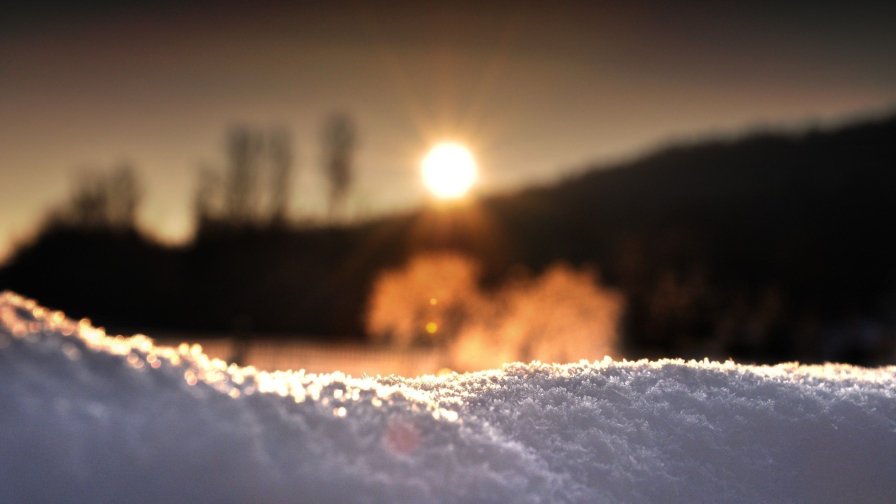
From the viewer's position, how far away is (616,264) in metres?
60.2

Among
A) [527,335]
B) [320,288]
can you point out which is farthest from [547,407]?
[320,288]

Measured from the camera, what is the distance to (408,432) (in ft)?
3.95

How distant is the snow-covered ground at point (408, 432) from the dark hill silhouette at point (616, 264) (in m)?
46.2

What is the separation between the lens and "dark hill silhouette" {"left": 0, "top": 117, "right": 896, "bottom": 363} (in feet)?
172

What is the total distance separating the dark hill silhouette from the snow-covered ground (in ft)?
152

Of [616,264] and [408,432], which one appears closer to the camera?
[408,432]

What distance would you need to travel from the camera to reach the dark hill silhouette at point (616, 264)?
5238cm

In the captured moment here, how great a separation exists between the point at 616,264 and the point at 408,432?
6039 centimetres

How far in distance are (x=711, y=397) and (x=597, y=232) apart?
71.8 metres

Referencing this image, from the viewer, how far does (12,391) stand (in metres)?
1.08

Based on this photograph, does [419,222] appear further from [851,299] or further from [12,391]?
[12,391]

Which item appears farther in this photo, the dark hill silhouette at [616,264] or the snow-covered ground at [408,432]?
the dark hill silhouette at [616,264]

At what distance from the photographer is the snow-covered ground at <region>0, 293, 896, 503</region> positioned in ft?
3.47

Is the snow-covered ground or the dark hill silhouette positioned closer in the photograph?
the snow-covered ground
